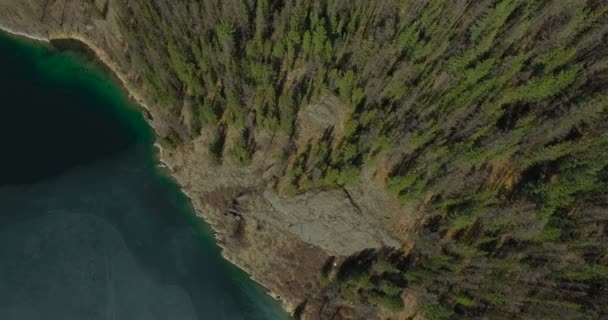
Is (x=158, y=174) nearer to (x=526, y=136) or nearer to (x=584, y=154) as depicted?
(x=526, y=136)

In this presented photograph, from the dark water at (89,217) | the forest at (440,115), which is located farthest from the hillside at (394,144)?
the dark water at (89,217)

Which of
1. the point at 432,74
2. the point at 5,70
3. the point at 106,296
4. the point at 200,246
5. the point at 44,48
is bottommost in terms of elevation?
the point at 106,296

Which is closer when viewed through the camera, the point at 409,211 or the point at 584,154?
the point at 584,154

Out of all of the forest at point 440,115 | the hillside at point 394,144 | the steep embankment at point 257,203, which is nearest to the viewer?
the forest at point 440,115

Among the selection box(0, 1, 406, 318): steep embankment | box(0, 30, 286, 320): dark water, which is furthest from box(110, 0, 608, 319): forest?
box(0, 30, 286, 320): dark water

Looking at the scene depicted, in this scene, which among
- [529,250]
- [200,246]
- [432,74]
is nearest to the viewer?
[529,250]

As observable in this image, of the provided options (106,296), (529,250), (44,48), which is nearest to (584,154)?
(529,250)

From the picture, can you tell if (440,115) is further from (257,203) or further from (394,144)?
(257,203)

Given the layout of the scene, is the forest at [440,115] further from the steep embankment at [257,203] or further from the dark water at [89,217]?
the dark water at [89,217]
